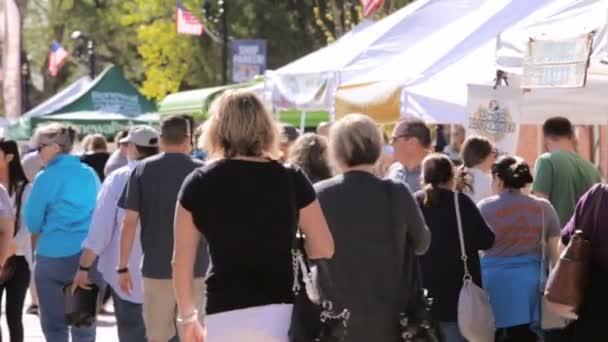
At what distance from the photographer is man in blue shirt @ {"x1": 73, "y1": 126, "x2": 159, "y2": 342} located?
31.5 feet

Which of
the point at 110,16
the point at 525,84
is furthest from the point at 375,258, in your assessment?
the point at 110,16

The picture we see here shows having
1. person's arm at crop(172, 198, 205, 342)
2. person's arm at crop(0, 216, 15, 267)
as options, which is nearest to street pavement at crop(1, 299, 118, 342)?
person's arm at crop(0, 216, 15, 267)

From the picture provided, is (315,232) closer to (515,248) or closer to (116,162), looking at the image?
(515,248)

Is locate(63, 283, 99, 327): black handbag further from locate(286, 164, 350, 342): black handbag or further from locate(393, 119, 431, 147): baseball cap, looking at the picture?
locate(286, 164, 350, 342): black handbag

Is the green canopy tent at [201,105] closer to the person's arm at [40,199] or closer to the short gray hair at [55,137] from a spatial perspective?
the short gray hair at [55,137]

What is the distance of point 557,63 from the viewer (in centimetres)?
966

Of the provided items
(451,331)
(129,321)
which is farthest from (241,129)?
(129,321)

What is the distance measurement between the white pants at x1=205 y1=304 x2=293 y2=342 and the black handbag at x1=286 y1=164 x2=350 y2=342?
0.09 metres

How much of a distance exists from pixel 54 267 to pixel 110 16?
50.2m

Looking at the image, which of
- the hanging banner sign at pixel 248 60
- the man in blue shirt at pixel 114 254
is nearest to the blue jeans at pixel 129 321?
the man in blue shirt at pixel 114 254

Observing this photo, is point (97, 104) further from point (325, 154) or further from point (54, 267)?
point (325, 154)

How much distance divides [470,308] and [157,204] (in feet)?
6.61

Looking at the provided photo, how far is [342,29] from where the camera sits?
115 ft

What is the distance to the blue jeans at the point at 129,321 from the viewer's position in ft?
31.6
